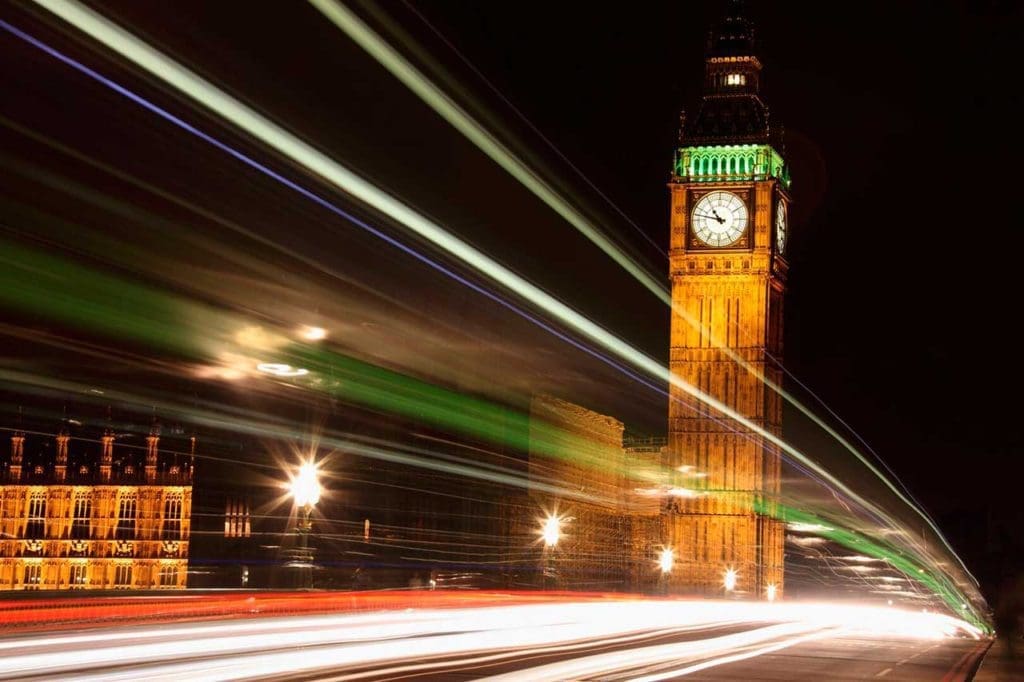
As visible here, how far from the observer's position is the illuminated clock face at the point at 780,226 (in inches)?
3182

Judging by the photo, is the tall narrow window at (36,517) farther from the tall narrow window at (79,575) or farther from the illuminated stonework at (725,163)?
the illuminated stonework at (725,163)

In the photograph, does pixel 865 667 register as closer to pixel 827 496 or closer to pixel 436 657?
pixel 436 657

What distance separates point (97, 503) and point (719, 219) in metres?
36.8

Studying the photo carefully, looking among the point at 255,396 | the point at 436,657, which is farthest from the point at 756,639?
the point at 255,396

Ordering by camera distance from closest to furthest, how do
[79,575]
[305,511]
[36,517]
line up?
[305,511] → [36,517] → [79,575]

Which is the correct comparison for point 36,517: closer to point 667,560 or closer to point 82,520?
point 82,520

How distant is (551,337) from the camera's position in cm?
8231

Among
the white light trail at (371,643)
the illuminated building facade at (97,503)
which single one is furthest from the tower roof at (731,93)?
the white light trail at (371,643)

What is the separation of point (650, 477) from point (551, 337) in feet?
34.3

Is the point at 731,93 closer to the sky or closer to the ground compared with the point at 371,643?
closer to the sky

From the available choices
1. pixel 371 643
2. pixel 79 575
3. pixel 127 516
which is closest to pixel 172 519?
pixel 127 516

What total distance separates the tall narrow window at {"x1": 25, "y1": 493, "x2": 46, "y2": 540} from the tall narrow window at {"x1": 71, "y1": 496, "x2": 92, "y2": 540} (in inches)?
57.2

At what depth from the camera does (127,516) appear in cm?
6044

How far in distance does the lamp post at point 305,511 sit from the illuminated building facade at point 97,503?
110 feet
